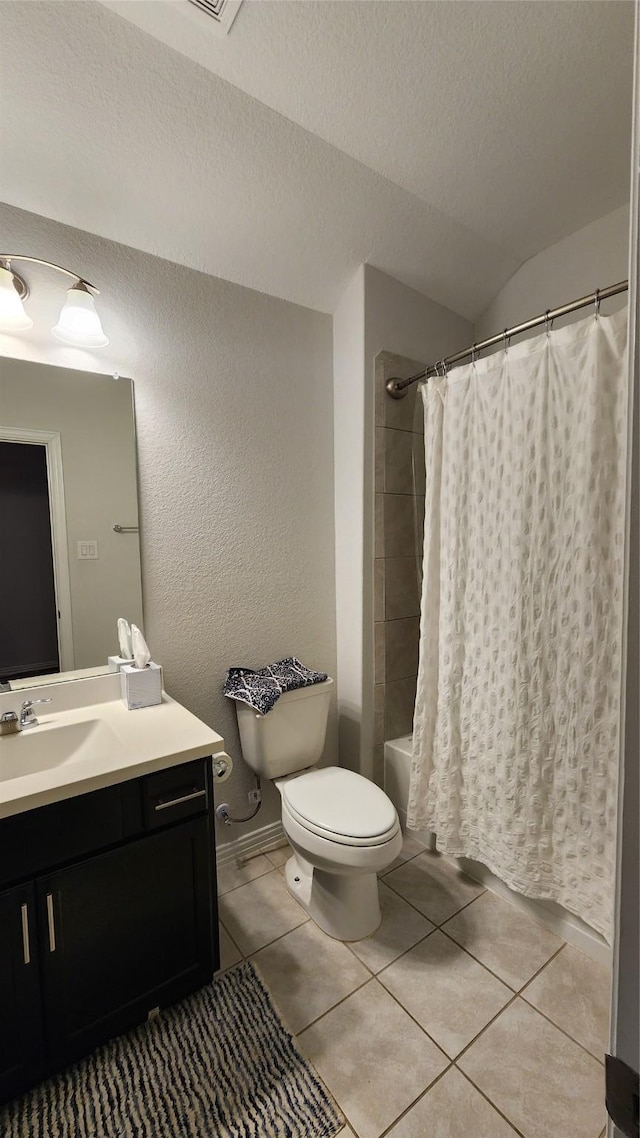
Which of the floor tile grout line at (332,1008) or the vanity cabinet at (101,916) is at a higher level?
the vanity cabinet at (101,916)

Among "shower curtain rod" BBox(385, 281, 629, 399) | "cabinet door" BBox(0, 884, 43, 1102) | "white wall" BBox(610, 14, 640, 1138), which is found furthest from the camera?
"shower curtain rod" BBox(385, 281, 629, 399)

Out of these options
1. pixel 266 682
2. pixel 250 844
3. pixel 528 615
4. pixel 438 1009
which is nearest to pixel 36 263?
pixel 266 682

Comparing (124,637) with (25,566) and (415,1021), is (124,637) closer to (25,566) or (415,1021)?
(25,566)

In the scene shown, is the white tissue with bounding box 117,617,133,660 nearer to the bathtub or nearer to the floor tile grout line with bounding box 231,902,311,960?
the floor tile grout line with bounding box 231,902,311,960

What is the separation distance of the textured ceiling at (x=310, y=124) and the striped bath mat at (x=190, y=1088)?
2303 millimetres

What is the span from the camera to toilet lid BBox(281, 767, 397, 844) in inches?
54.4

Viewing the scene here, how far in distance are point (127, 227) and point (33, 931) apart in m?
1.93

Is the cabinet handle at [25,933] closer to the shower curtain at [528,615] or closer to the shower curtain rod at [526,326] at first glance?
the shower curtain at [528,615]

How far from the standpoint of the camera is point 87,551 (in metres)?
1.49

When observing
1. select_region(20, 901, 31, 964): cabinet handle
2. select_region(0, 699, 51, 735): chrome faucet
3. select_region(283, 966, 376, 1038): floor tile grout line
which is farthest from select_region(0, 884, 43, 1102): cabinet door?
select_region(283, 966, 376, 1038): floor tile grout line

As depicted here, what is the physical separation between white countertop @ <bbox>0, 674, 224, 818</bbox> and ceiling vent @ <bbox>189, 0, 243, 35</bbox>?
175 cm

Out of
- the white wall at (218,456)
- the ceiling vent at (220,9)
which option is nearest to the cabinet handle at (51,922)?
the white wall at (218,456)

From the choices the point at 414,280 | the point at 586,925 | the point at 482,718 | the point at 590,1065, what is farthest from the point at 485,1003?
the point at 414,280

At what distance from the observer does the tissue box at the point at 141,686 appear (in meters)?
1.43
